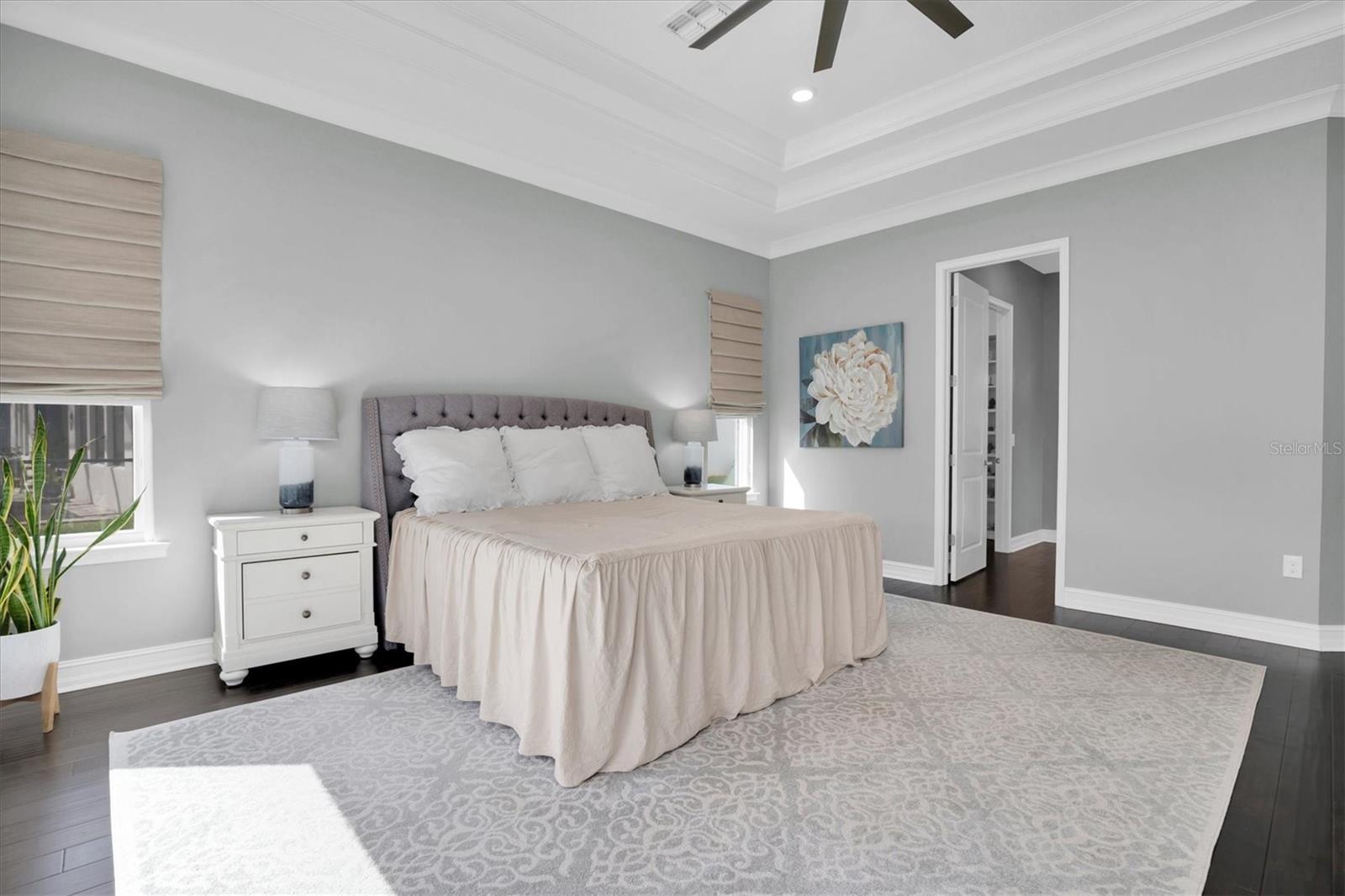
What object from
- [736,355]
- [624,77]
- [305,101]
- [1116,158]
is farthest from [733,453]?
[305,101]

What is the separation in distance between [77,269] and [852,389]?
463 cm

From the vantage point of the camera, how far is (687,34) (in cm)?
314

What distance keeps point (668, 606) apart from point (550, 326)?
259cm

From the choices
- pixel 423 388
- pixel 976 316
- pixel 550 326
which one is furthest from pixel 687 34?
pixel 976 316

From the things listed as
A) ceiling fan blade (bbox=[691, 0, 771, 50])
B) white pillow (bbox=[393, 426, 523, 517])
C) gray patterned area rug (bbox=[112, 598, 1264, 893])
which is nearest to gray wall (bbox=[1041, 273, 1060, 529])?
gray patterned area rug (bbox=[112, 598, 1264, 893])

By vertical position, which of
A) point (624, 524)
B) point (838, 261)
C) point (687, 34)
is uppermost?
point (687, 34)

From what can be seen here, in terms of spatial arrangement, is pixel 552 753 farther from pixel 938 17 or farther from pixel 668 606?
pixel 938 17

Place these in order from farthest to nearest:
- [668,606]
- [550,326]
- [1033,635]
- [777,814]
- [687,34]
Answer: [550,326] < [1033,635] < [687,34] < [668,606] < [777,814]

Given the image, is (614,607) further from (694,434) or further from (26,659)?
(694,434)

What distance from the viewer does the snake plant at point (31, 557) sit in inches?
90.7

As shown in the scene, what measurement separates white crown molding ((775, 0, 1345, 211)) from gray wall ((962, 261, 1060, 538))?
2192 millimetres

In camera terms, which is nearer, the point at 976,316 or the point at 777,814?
the point at 777,814

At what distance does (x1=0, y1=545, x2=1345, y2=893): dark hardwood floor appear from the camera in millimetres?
1620

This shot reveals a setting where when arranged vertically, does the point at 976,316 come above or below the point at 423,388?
above
